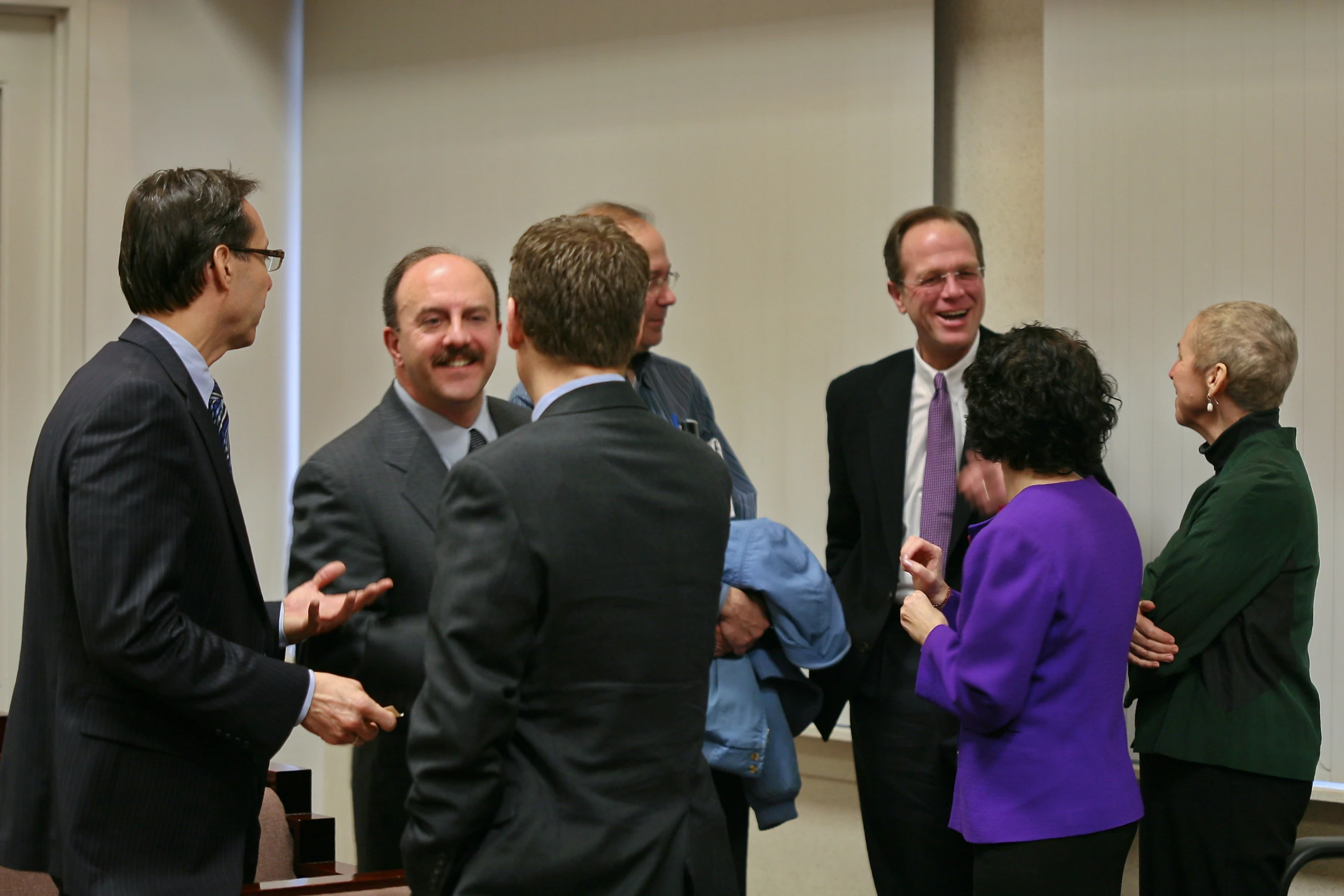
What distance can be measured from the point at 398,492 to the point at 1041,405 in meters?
1.11

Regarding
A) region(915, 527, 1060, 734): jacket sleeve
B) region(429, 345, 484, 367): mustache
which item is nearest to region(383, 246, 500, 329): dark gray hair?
region(429, 345, 484, 367): mustache

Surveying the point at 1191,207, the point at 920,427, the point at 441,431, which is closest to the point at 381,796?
the point at 441,431

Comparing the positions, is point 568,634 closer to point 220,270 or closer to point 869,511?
point 220,270

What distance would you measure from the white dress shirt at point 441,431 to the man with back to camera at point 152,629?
0.43 meters

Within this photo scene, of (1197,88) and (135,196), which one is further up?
(1197,88)

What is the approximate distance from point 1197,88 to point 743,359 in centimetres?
146

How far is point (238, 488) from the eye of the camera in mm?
4422

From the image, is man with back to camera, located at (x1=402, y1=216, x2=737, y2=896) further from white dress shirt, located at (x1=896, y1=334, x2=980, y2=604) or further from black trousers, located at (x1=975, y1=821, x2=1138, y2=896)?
white dress shirt, located at (x1=896, y1=334, x2=980, y2=604)

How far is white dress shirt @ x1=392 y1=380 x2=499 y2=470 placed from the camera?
2.25 meters

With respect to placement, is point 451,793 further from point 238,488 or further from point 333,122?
point 333,122

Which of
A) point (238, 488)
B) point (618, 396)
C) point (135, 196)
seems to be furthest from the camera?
point (238, 488)

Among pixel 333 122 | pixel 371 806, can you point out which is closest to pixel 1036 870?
pixel 371 806

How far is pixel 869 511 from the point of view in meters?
2.75

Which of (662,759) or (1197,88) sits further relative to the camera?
(1197,88)
